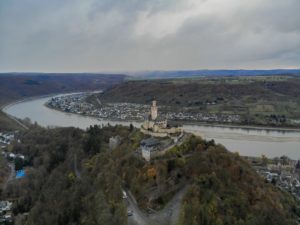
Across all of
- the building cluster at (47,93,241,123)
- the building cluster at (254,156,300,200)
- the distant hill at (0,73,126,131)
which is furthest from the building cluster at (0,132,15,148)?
the distant hill at (0,73,126,131)

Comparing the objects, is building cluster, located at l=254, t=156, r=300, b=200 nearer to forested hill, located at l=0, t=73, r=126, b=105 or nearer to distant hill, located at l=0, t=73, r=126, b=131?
distant hill, located at l=0, t=73, r=126, b=131

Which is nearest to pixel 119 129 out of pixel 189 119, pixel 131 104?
pixel 189 119

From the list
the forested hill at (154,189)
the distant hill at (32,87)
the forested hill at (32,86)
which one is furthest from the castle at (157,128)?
the forested hill at (32,86)

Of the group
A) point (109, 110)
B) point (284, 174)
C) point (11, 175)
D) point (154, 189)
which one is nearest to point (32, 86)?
point (109, 110)

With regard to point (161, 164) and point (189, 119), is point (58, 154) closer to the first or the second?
point (161, 164)

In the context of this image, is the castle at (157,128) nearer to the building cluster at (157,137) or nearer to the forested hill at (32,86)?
the building cluster at (157,137)
